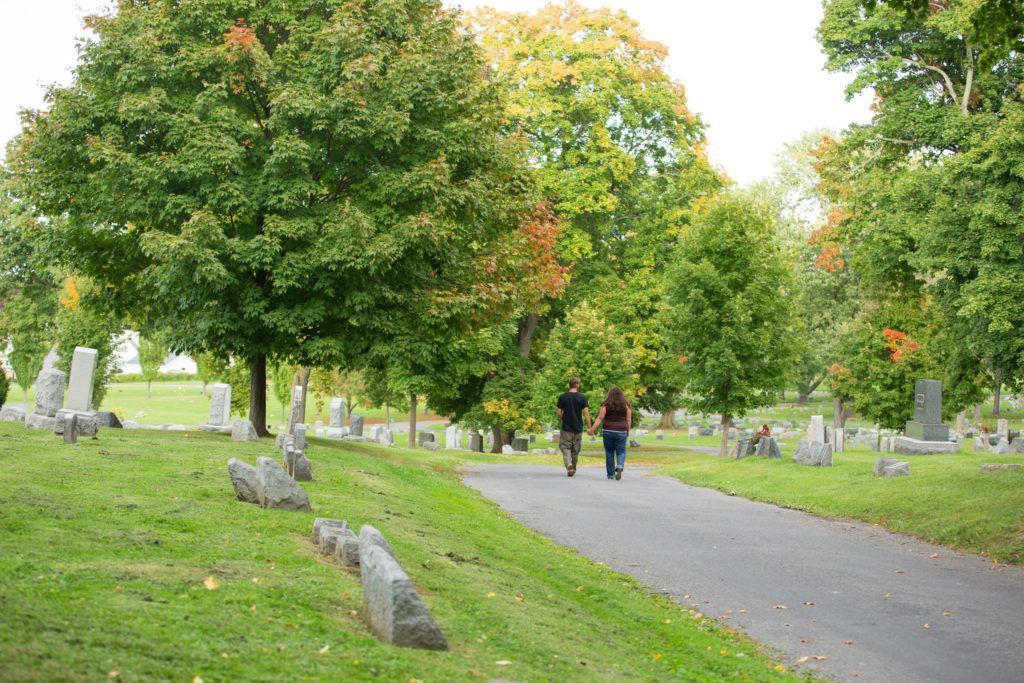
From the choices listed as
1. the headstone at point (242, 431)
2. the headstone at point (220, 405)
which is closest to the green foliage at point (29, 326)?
the headstone at point (220, 405)

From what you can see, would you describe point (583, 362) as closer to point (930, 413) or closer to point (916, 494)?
point (930, 413)

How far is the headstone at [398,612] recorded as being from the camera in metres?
6.21

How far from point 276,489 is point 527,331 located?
31.1m

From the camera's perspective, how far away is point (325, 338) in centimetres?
2192

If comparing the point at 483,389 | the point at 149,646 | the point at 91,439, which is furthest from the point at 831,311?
the point at 149,646

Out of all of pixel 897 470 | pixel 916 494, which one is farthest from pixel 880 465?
pixel 916 494

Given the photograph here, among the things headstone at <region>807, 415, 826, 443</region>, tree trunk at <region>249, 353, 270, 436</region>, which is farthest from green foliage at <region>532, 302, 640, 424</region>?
tree trunk at <region>249, 353, 270, 436</region>

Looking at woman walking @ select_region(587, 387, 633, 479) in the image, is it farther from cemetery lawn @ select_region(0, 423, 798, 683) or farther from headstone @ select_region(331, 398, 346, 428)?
headstone @ select_region(331, 398, 346, 428)

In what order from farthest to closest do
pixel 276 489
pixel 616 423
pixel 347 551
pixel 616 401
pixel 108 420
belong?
pixel 108 420, pixel 616 423, pixel 616 401, pixel 276 489, pixel 347 551

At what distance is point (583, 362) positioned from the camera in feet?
118

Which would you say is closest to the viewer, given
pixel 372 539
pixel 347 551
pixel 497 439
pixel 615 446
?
pixel 372 539

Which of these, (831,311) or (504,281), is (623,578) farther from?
(831,311)

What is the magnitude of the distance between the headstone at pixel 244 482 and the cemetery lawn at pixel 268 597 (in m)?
0.22

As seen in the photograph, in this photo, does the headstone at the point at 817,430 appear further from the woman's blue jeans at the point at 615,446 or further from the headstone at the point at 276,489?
the headstone at the point at 276,489
